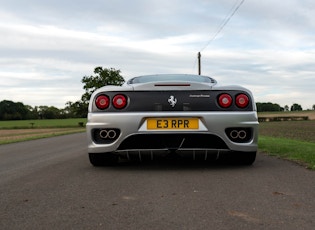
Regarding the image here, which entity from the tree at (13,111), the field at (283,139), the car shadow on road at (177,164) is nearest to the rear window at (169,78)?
the car shadow on road at (177,164)

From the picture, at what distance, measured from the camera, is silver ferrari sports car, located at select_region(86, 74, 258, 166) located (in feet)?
16.0

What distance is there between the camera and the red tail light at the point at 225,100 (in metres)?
5.02

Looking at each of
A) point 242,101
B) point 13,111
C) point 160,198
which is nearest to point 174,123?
point 242,101

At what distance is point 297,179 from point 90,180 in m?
2.19

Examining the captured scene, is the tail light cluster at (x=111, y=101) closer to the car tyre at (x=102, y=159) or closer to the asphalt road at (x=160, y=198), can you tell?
the car tyre at (x=102, y=159)

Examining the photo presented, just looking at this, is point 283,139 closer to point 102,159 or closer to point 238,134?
point 238,134

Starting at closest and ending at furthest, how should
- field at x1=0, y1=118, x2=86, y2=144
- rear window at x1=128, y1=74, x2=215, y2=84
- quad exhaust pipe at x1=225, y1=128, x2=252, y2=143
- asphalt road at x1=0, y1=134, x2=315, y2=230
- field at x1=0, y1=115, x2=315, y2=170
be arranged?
1. asphalt road at x1=0, y1=134, x2=315, y2=230
2. quad exhaust pipe at x1=225, y1=128, x2=252, y2=143
3. rear window at x1=128, y1=74, x2=215, y2=84
4. field at x1=0, y1=115, x2=315, y2=170
5. field at x1=0, y1=118, x2=86, y2=144

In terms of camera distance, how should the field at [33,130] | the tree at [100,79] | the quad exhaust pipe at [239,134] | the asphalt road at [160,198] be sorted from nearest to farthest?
1. the asphalt road at [160,198]
2. the quad exhaust pipe at [239,134]
3. the field at [33,130]
4. the tree at [100,79]

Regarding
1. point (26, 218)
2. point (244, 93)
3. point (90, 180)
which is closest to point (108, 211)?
point (26, 218)

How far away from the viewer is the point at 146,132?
4.86m

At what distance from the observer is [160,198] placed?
352 cm

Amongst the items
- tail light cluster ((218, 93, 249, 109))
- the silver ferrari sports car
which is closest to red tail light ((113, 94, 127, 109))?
the silver ferrari sports car

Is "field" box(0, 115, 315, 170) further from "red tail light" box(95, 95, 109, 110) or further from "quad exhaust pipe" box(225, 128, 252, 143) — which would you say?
"red tail light" box(95, 95, 109, 110)

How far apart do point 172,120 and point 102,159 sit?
1155 mm
